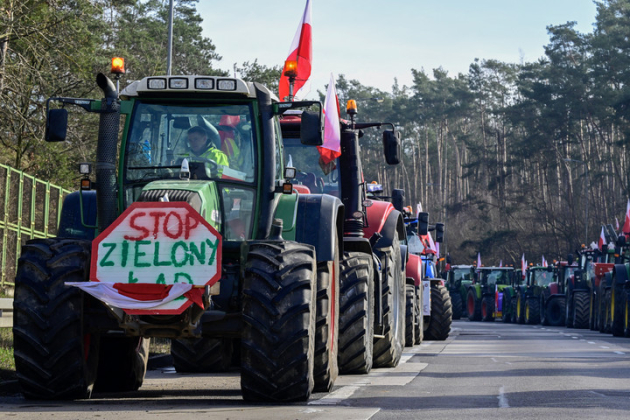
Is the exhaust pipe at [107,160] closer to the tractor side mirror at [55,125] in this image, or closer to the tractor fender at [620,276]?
the tractor side mirror at [55,125]

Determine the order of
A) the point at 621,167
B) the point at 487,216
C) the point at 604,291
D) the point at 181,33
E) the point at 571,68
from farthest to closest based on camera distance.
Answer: the point at 487,216 < the point at 621,167 < the point at 571,68 < the point at 181,33 < the point at 604,291

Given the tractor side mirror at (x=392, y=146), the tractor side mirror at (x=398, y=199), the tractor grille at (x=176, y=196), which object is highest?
the tractor side mirror at (x=392, y=146)

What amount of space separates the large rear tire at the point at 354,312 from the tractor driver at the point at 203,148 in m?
2.69

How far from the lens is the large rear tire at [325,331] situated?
936 cm

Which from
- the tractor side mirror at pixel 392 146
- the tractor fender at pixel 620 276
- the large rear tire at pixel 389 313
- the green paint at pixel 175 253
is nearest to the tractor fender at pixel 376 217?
the large rear tire at pixel 389 313

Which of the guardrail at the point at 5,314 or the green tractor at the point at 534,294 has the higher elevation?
the guardrail at the point at 5,314

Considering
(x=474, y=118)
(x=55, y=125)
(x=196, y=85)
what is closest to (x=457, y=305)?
(x=196, y=85)

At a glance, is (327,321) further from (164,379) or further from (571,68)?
(571,68)

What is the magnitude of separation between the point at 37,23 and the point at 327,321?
1604cm

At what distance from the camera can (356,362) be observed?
40.1ft

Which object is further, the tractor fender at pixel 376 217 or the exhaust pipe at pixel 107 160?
the tractor fender at pixel 376 217

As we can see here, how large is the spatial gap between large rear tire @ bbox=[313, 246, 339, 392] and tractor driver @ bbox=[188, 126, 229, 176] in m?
1.24

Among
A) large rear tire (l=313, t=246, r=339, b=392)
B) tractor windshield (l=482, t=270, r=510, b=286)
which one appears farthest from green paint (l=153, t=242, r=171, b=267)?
tractor windshield (l=482, t=270, r=510, b=286)

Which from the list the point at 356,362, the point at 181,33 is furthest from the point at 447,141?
the point at 356,362
